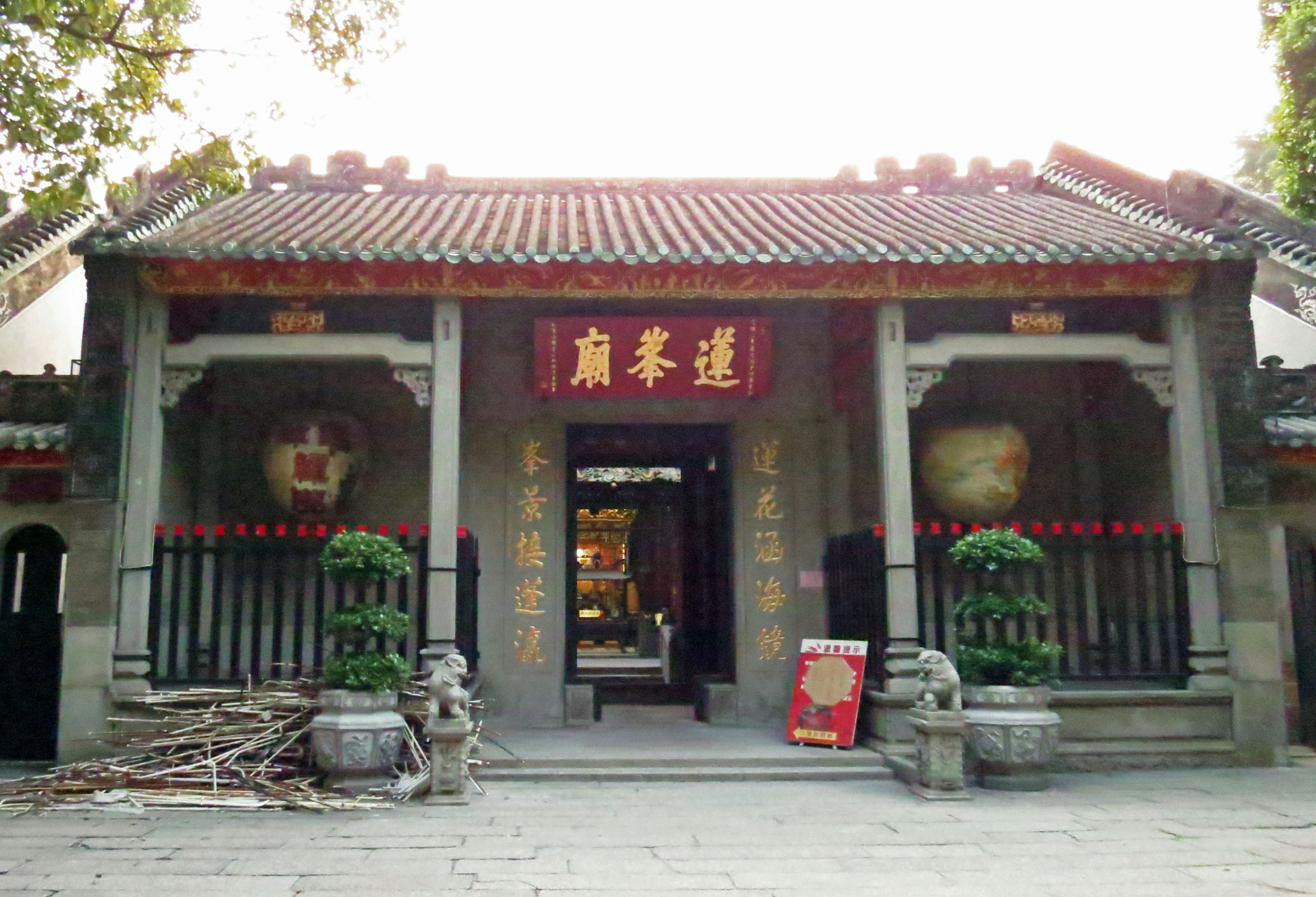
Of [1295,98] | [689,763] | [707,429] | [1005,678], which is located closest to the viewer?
[1005,678]

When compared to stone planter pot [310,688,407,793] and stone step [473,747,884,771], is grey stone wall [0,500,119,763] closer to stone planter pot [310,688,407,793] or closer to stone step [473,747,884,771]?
stone planter pot [310,688,407,793]

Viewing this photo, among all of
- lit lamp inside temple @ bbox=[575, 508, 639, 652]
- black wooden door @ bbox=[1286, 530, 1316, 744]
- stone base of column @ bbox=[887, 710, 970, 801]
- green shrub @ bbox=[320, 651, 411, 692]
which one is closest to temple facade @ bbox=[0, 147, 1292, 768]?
black wooden door @ bbox=[1286, 530, 1316, 744]

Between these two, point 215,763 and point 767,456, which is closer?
point 215,763

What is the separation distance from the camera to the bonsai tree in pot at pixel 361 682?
675cm

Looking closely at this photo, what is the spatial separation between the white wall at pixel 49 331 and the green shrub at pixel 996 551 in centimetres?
890

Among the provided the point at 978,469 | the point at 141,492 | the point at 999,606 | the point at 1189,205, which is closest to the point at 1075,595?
the point at 978,469

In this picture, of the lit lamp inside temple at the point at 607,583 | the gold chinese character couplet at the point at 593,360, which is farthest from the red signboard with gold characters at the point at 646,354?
the lit lamp inside temple at the point at 607,583

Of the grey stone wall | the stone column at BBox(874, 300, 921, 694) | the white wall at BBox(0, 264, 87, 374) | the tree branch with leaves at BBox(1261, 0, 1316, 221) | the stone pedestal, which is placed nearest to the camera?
the stone pedestal

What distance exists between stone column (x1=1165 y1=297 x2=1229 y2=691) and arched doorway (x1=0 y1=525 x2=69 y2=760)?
889 cm

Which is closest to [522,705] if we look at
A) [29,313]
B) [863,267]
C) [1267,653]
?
[863,267]

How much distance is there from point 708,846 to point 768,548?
4510 millimetres

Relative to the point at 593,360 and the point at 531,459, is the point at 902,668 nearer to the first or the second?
the point at 593,360

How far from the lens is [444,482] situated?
804 centimetres

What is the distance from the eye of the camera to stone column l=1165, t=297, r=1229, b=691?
8141 millimetres
